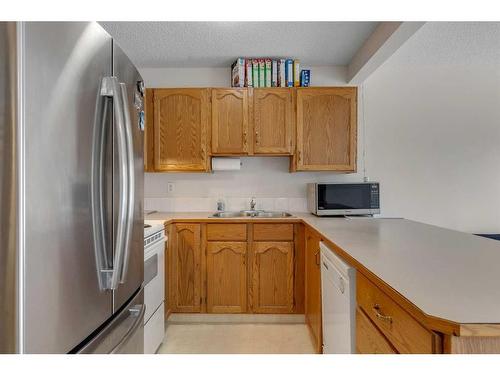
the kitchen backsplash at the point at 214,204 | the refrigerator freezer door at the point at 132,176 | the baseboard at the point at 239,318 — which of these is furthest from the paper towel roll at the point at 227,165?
the refrigerator freezer door at the point at 132,176

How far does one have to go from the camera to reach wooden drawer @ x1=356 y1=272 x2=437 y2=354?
706 mm

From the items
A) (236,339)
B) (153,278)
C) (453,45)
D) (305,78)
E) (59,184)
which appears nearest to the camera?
(59,184)

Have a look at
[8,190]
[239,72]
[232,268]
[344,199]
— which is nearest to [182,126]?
[239,72]

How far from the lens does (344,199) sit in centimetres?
279

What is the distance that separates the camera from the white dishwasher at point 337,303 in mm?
1227

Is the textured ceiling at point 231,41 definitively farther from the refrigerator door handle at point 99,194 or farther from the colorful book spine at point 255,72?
the refrigerator door handle at point 99,194

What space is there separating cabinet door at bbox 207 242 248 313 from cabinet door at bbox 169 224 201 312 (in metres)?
0.10

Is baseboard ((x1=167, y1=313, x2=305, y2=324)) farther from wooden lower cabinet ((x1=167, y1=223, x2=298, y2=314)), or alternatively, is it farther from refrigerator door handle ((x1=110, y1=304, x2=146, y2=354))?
refrigerator door handle ((x1=110, y1=304, x2=146, y2=354))

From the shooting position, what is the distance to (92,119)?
2.95ft

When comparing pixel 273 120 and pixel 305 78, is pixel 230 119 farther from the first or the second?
pixel 305 78

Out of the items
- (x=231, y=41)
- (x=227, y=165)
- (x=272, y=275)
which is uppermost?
(x=231, y=41)

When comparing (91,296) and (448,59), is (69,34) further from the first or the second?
(448,59)

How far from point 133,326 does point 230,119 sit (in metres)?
2.03

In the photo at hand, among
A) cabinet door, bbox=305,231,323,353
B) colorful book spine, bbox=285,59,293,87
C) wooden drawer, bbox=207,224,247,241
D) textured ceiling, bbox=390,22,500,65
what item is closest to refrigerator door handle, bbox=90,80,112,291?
cabinet door, bbox=305,231,323,353
